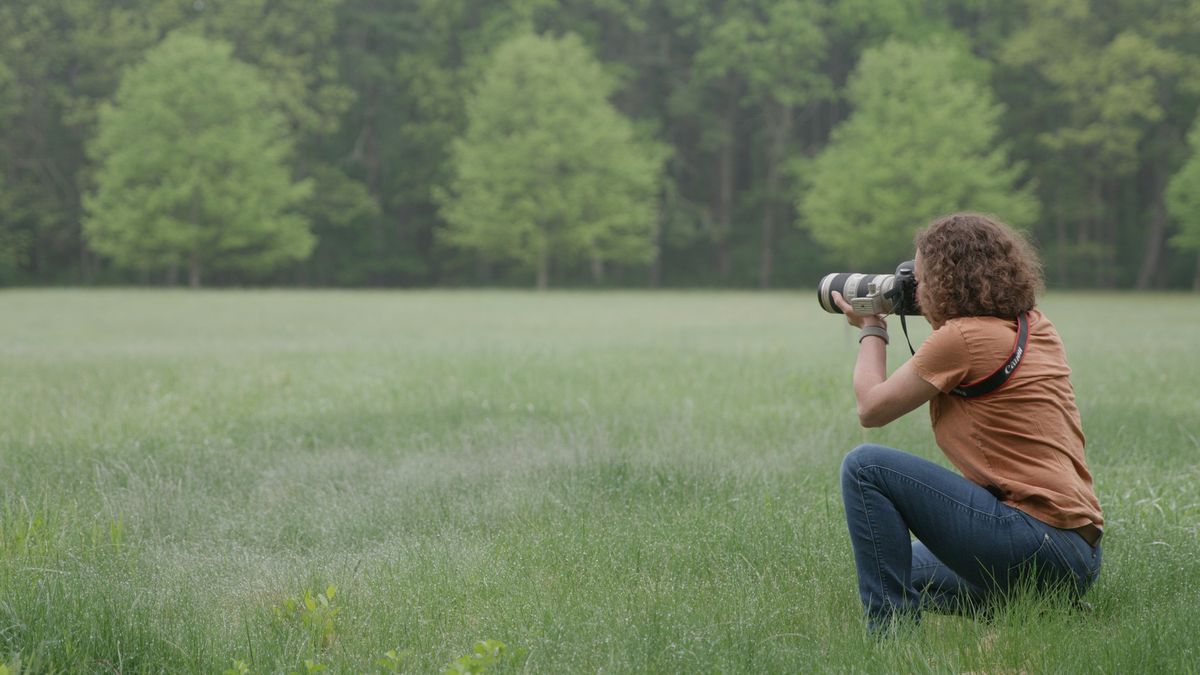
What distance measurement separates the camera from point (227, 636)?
3.59 meters

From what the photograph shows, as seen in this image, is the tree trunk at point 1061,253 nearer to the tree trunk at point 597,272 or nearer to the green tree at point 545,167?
the green tree at point 545,167

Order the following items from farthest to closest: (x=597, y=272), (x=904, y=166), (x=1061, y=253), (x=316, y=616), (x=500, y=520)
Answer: (x=597, y=272)
(x=1061, y=253)
(x=904, y=166)
(x=500, y=520)
(x=316, y=616)

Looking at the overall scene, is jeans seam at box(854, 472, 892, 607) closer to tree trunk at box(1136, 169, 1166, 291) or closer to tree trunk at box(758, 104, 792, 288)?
tree trunk at box(1136, 169, 1166, 291)

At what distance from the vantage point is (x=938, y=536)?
3639 mm

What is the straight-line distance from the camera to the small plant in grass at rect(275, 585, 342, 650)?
3.51m

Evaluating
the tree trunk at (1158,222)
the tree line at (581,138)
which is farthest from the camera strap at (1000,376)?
the tree trunk at (1158,222)

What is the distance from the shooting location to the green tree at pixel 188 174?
40.4 metres

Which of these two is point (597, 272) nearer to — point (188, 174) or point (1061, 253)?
point (188, 174)

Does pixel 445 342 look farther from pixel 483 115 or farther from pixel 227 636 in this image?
pixel 483 115

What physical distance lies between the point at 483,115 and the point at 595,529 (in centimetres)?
4192

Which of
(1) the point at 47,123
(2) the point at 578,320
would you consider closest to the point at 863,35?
(2) the point at 578,320

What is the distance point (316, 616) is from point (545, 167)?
41339 mm

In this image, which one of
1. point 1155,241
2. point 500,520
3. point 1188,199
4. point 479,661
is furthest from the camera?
point 1155,241

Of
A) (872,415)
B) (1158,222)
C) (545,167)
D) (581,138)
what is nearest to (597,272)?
(545,167)
